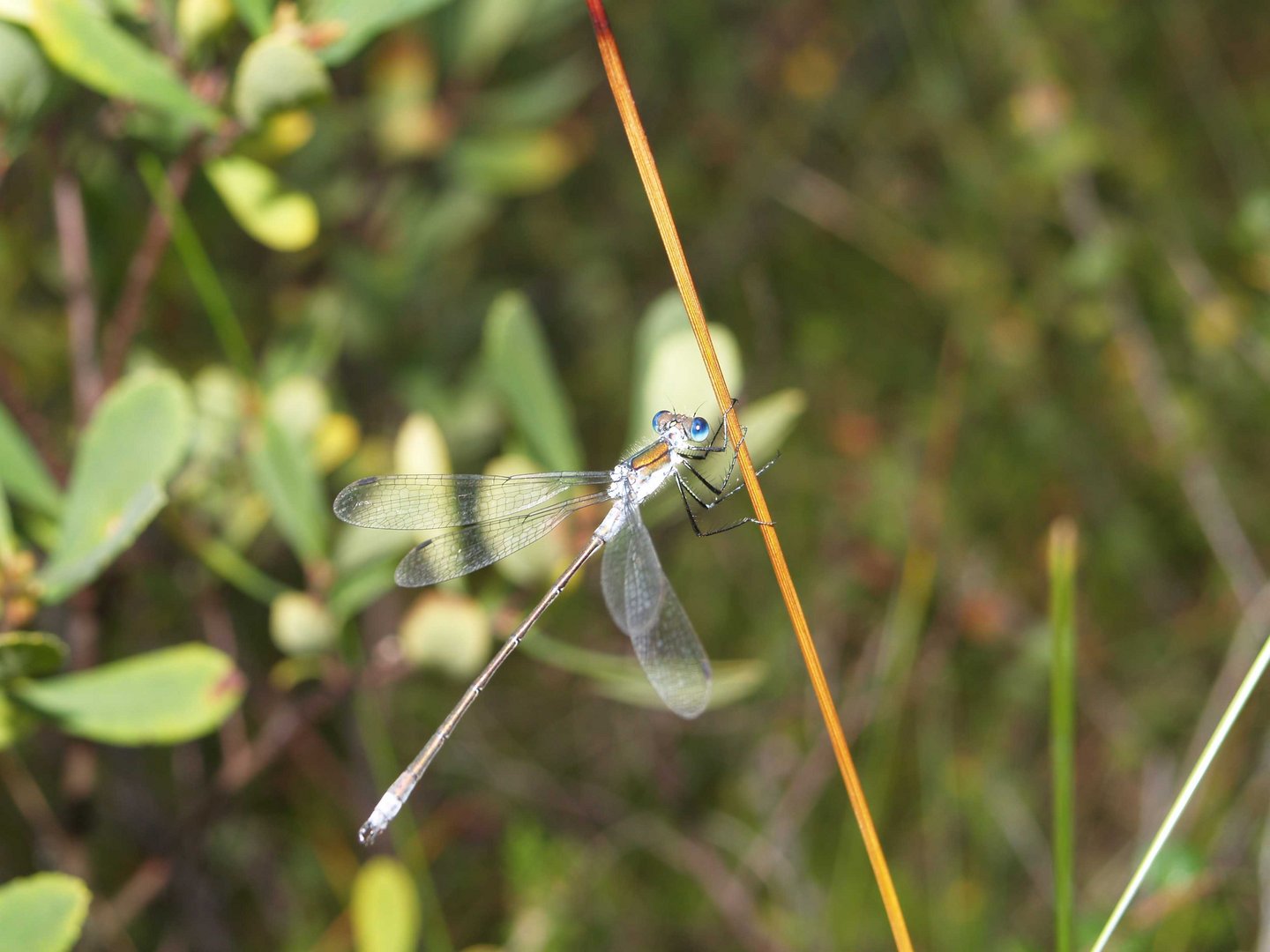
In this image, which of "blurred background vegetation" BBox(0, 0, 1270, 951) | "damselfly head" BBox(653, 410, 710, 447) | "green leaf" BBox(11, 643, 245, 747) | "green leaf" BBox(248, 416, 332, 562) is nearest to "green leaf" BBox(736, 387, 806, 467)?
"blurred background vegetation" BBox(0, 0, 1270, 951)

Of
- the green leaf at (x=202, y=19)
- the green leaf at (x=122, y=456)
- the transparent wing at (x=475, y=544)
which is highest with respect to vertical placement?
the green leaf at (x=202, y=19)

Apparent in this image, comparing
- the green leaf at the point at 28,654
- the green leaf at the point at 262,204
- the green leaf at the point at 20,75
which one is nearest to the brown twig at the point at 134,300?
the green leaf at the point at 262,204

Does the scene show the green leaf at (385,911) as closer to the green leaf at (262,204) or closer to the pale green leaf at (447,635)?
the pale green leaf at (447,635)

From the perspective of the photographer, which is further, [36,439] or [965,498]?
[965,498]

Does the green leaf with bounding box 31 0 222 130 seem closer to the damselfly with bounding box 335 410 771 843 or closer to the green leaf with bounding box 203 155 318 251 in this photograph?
the green leaf with bounding box 203 155 318 251

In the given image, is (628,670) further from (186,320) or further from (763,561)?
(763,561)

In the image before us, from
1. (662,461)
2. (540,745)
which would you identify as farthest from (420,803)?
(662,461)

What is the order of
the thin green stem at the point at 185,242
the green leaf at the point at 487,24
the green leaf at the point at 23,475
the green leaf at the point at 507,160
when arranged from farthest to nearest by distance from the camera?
the green leaf at the point at 507,160
the green leaf at the point at 487,24
the thin green stem at the point at 185,242
the green leaf at the point at 23,475
